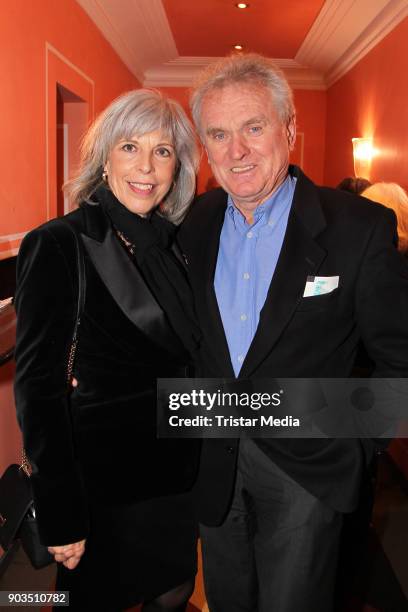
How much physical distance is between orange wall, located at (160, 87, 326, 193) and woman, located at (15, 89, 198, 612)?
7.75 meters

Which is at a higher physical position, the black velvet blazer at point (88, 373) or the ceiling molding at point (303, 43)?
the ceiling molding at point (303, 43)

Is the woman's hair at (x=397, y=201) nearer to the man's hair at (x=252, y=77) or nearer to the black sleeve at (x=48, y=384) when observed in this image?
the man's hair at (x=252, y=77)

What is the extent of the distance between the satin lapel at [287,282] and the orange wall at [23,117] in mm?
1735

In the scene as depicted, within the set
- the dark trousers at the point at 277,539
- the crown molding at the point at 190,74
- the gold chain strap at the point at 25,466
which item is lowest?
the dark trousers at the point at 277,539

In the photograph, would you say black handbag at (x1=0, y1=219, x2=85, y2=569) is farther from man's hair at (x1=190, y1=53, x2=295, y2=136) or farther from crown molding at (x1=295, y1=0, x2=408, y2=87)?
crown molding at (x1=295, y1=0, x2=408, y2=87)

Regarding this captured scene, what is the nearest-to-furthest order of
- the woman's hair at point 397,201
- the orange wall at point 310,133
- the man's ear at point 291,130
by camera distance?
the man's ear at point 291,130 < the woman's hair at point 397,201 < the orange wall at point 310,133

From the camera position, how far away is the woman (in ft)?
4.66

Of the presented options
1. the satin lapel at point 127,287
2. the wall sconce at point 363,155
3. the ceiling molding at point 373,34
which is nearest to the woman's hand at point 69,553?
the satin lapel at point 127,287

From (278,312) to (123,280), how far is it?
15.9 inches

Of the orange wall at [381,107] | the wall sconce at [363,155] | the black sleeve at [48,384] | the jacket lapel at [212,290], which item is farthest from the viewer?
the wall sconce at [363,155]

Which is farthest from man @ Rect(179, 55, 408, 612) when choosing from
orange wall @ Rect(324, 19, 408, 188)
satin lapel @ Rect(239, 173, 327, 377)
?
orange wall @ Rect(324, 19, 408, 188)

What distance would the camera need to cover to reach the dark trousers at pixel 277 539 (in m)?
1.66

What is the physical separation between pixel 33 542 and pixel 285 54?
24.2 feet

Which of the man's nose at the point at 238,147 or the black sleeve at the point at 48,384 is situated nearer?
the black sleeve at the point at 48,384
